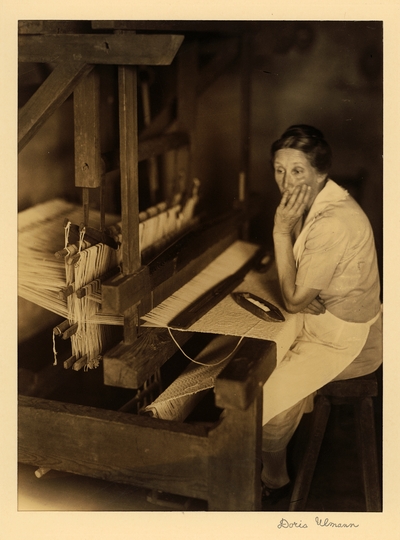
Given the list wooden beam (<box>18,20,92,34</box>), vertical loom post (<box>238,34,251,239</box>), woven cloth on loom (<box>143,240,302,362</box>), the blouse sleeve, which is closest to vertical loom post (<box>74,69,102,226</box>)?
wooden beam (<box>18,20,92,34</box>)

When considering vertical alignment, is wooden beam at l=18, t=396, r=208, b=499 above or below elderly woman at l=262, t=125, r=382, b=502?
below

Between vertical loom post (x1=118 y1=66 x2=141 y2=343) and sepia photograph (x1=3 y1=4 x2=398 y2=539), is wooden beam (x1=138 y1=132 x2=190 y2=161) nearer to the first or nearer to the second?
sepia photograph (x1=3 y1=4 x2=398 y2=539)

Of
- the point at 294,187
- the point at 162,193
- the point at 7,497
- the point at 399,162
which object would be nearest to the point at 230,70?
the point at 162,193

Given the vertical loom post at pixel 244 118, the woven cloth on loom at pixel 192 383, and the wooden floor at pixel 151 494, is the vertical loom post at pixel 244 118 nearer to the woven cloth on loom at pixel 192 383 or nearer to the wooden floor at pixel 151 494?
the woven cloth on loom at pixel 192 383

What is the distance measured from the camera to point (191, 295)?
8.13 feet

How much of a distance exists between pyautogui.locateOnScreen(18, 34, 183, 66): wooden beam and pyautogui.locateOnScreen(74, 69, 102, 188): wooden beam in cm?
8

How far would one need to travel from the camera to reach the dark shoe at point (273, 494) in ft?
7.91

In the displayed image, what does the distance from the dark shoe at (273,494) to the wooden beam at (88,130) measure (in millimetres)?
→ 1217

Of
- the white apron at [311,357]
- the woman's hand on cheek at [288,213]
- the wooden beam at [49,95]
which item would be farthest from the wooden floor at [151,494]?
the wooden beam at [49,95]

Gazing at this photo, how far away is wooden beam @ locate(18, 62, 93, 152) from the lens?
6.39 feet

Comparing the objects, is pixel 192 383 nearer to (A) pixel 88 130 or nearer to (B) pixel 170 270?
(B) pixel 170 270

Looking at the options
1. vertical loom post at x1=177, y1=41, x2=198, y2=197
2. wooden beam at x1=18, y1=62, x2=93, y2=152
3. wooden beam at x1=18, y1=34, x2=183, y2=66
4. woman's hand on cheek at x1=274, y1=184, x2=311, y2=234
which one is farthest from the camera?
vertical loom post at x1=177, y1=41, x2=198, y2=197

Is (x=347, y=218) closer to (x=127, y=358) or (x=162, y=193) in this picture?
(x=127, y=358)
